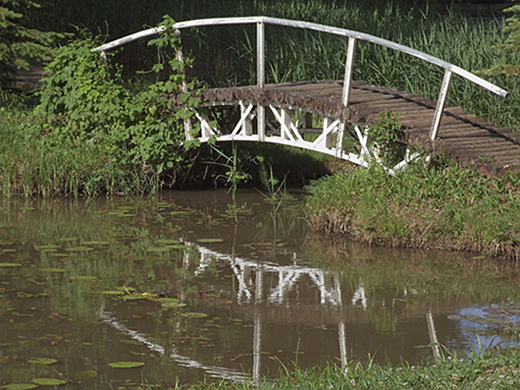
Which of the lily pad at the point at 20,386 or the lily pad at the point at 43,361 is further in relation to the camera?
the lily pad at the point at 43,361

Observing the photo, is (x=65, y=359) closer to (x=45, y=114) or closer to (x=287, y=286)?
(x=287, y=286)

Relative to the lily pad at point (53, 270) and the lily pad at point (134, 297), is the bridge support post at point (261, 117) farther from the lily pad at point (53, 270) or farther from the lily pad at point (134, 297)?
the lily pad at point (134, 297)

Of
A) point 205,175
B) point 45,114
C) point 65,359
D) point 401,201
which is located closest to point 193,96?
point 205,175

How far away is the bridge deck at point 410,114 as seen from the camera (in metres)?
8.80

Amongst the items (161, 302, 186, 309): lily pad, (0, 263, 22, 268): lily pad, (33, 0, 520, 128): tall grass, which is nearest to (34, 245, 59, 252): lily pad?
(0, 263, 22, 268): lily pad

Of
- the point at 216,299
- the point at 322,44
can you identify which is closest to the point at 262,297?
the point at 216,299

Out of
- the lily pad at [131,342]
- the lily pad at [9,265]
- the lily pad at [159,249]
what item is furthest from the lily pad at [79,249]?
the lily pad at [131,342]

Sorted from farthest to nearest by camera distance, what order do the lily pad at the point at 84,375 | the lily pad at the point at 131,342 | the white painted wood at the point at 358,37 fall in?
the white painted wood at the point at 358,37 → the lily pad at the point at 131,342 → the lily pad at the point at 84,375

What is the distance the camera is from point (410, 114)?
970cm

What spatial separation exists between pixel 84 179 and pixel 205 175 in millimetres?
1752

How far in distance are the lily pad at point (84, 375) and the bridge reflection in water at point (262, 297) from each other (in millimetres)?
531

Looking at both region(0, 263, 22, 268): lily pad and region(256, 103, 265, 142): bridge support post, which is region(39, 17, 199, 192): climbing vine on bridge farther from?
region(0, 263, 22, 268): lily pad

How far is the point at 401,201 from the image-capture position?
8.80m

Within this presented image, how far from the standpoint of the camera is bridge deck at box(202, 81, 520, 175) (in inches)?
347
